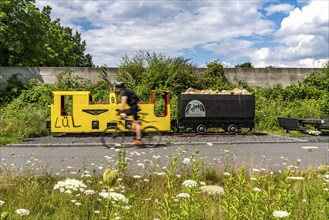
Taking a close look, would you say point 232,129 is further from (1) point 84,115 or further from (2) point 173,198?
(2) point 173,198

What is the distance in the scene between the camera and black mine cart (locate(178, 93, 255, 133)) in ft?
53.1

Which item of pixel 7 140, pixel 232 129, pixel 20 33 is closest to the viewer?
pixel 7 140

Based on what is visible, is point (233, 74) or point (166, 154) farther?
point (233, 74)

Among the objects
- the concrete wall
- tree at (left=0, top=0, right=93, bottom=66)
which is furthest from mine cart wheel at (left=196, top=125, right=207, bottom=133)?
tree at (left=0, top=0, right=93, bottom=66)

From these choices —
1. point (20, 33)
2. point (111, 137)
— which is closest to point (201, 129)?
point (111, 137)

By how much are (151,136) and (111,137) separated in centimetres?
127

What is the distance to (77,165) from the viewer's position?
27.5 feet

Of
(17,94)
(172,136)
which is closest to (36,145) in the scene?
(172,136)

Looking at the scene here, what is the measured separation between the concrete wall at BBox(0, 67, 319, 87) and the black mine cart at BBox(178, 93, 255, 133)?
7.13m

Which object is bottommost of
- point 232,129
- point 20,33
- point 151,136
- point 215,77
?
point 232,129

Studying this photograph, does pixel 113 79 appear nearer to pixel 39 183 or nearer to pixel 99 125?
pixel 99 125

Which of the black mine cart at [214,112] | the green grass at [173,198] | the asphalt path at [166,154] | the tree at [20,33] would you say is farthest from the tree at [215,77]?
the green grass at [173,198]

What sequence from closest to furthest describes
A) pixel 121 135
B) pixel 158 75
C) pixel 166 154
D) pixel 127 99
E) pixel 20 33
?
pixel 127 99, pixel 166 154, pixel 121 135, pixel 158 75, pixel 20 33

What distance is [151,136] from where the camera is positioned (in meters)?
11.4
